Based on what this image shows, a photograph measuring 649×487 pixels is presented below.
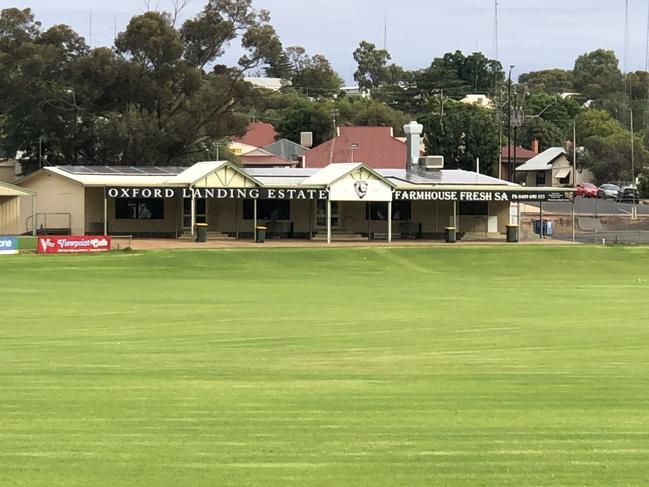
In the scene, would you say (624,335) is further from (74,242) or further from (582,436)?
(74,242)

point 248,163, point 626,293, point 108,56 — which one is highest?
point 108,56

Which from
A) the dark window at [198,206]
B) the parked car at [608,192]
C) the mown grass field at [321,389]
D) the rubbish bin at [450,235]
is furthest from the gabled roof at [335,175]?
the parked car at [608,192]

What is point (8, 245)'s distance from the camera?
47.8m

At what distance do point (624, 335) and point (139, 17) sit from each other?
208 feet

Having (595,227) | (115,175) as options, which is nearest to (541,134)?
(595,227)

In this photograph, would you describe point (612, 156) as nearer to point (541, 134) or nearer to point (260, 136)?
point (541, 134)

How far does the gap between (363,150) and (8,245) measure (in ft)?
183

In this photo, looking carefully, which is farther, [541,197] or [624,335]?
[541,197]

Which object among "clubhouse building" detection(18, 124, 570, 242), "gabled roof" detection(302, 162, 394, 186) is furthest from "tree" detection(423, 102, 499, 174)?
"gabled roof" detection(302, 162, 394, 186)

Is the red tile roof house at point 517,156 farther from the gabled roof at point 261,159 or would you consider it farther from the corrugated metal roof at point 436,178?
the corrugated metal roof at point 436,178

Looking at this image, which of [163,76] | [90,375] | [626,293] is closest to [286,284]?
[626,293]

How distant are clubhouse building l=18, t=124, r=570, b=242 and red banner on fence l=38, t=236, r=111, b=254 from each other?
534 centimetres

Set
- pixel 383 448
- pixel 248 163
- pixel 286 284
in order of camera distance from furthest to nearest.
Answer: pixel 248 163, pixel 286 284, pixel 383 448

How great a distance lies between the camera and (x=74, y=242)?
48969mm
